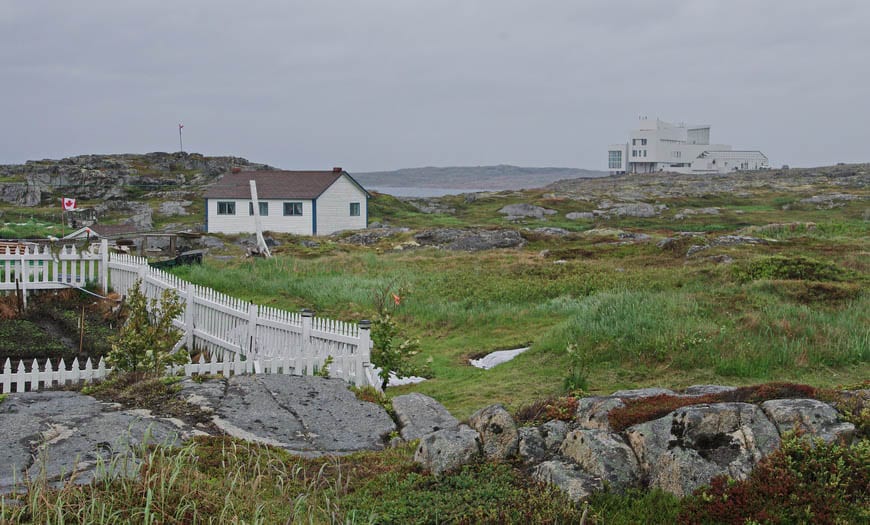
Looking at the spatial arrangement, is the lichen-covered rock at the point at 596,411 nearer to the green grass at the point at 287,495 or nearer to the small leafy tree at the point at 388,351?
the green grass at the point at 287,495

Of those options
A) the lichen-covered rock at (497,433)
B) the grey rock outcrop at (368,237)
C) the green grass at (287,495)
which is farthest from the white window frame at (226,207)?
the lichen-covered rock at (497,433)

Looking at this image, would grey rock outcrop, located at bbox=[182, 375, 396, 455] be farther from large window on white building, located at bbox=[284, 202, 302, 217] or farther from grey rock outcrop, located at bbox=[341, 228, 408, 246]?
large window on white building, located at bbox=[284, 202, 302, 217]

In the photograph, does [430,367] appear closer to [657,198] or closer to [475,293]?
[475,293]

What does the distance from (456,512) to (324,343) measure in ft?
21.2

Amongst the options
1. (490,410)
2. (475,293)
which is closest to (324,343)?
(490,410)

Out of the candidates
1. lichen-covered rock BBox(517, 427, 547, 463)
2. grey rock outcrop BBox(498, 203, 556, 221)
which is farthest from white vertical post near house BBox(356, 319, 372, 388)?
grey rock outcrop BBox(498, 203, 556, 221)

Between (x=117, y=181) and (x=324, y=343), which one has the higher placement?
(x=117, y=181)

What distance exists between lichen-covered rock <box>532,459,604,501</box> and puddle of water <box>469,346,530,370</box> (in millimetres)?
6884

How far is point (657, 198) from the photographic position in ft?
262

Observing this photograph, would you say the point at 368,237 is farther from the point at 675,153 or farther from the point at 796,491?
the point at 675,153

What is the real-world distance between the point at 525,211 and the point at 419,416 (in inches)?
2303

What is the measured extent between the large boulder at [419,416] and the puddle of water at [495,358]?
12.5 ft

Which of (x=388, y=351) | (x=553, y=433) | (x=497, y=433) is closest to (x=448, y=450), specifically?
(x=497, y=433)

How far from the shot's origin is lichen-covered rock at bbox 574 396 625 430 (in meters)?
6.81
